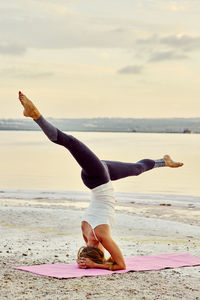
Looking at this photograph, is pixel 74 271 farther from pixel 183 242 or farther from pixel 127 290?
pixel 183 242

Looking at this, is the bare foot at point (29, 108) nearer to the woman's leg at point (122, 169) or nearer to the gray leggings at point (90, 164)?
the gray leggings at point (90, 164)

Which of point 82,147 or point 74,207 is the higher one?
point 82,147

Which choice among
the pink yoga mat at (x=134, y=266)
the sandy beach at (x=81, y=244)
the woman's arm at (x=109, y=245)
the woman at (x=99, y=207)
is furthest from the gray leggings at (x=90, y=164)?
the sandy beach at (x=81, y=244)

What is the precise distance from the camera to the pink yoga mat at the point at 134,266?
7398mm

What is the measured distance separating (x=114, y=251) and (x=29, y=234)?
11.9ft

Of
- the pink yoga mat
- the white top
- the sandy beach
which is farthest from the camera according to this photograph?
the white top

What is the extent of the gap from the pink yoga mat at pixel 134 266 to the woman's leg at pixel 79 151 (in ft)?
3.74

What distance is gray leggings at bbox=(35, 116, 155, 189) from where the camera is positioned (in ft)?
23.0

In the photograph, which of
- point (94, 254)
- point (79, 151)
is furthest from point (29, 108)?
point (94, 254)

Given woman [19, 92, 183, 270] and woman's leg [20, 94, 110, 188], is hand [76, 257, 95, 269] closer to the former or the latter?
woman [19, 92, 183, 270]

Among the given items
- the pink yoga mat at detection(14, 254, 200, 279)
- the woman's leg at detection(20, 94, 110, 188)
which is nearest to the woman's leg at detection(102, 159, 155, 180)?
the woman's leg at detection(20, 94, 110, 188)

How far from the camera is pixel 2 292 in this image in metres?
6.47

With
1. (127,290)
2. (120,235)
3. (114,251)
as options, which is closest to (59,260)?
(114,251)

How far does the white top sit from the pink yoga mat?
638 mm
